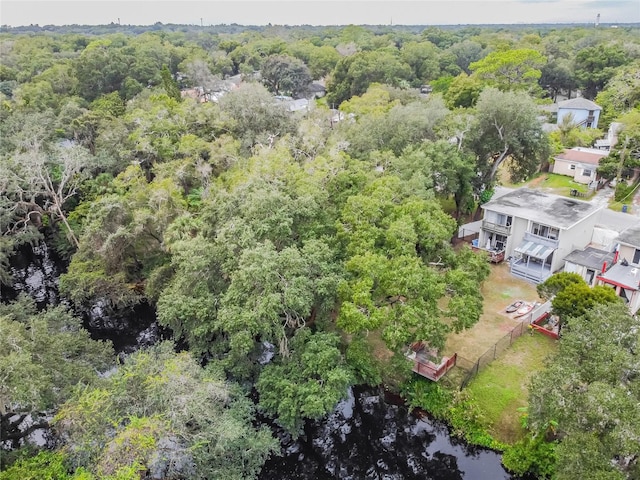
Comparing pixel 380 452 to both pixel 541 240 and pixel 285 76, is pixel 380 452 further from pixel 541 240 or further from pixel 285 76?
pixel 285 76

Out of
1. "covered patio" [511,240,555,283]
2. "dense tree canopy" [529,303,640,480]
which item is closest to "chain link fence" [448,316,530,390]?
"dense tree canopy" [529,303,640,480]

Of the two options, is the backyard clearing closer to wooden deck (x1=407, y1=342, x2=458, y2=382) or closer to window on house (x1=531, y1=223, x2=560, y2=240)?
wooden deck (x1=407, y1=342, x2=458, y2=382)

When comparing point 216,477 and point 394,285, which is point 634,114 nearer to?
point 394,285

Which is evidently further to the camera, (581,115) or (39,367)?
(581,115)

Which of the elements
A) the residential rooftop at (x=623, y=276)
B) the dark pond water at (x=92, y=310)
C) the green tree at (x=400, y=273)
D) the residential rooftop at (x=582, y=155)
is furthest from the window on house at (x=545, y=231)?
the dark pond water at (x=92, y=310)

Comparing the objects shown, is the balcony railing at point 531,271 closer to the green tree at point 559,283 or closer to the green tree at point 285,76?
the green tree at point 559,283

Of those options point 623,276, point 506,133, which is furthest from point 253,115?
point 623,276
